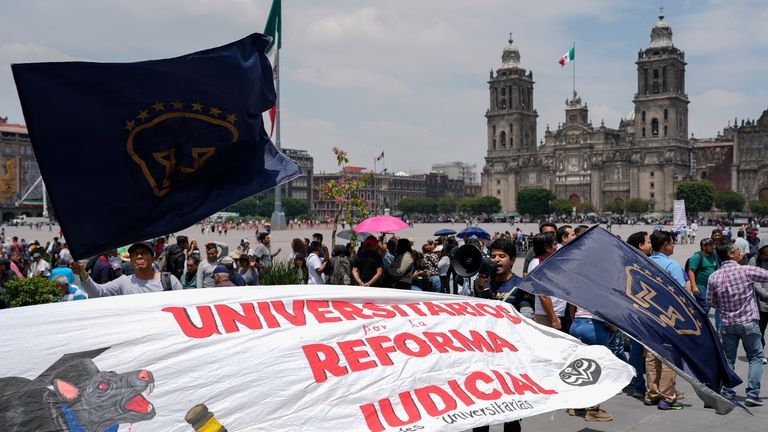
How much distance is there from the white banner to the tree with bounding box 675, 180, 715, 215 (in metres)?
91.3

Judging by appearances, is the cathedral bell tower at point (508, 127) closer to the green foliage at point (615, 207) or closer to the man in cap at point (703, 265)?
the green foliage at point (615, 207)

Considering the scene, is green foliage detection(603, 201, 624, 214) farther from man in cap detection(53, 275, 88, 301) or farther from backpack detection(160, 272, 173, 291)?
backpack detection(160, 272, 173, 291)

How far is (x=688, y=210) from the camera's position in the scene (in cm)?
9062

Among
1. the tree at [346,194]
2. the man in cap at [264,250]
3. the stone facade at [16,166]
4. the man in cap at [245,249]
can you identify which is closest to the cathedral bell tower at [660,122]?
the stone facade at [16,166]

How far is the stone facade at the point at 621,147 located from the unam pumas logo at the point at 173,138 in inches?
3902

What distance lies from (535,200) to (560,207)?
3474mm

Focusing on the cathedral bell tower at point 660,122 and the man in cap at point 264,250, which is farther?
the cathedral bell tower at point 660,122

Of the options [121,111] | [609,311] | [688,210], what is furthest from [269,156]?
[688,210]

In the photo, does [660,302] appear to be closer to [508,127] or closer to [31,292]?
[31,292]

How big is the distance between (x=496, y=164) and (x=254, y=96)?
112174 mm

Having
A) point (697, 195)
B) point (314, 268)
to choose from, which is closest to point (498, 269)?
point (314, 268)

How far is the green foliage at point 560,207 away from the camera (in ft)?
333

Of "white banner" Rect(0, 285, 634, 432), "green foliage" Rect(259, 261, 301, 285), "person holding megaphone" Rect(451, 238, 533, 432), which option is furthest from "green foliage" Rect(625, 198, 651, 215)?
"white banner" Rect(0, 285, 634, 432)

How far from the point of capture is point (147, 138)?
443cm
